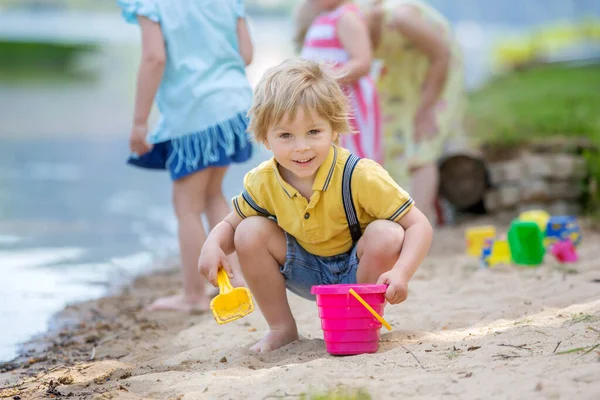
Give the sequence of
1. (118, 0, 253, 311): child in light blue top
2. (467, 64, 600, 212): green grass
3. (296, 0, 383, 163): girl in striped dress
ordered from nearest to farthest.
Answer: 1. (118, 0, 253, 311): child in light blue top
2. (296, 0, 383, 163): girl in striped dress
3. (467, 64, 600, 212): green grass

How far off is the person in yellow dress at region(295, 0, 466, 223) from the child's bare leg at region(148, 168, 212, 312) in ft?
5.75

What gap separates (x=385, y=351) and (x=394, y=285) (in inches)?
8.8

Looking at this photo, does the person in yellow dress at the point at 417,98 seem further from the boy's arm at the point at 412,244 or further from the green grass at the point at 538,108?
the boy's arm at the point at 412,244

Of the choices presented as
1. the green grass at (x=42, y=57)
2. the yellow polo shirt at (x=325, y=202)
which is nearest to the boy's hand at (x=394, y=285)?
the yellow polo shirt at (x=325, y=202)

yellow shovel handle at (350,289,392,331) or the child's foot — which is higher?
yellow shovel handle at (350,289,392,331)

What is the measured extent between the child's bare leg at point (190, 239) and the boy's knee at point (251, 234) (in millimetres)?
990

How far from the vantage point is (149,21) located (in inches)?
142

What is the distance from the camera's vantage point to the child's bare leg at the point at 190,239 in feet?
12.1

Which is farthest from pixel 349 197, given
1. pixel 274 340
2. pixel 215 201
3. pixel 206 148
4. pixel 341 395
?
pixel 215 201

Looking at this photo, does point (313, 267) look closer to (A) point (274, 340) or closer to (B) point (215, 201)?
(A) point (274, 340)

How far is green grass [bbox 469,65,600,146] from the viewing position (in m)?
6.17

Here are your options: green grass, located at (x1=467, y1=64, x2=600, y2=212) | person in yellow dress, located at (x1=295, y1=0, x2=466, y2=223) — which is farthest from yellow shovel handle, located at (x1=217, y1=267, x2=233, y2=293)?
green grass, located at (x1=467, y1=64, x2=600, y2=212)

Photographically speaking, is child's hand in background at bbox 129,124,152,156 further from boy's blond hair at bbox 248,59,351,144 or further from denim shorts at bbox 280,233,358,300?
Answer: denim shorts at bbox 280,233,358,300

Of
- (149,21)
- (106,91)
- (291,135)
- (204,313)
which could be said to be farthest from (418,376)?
(106,91)
